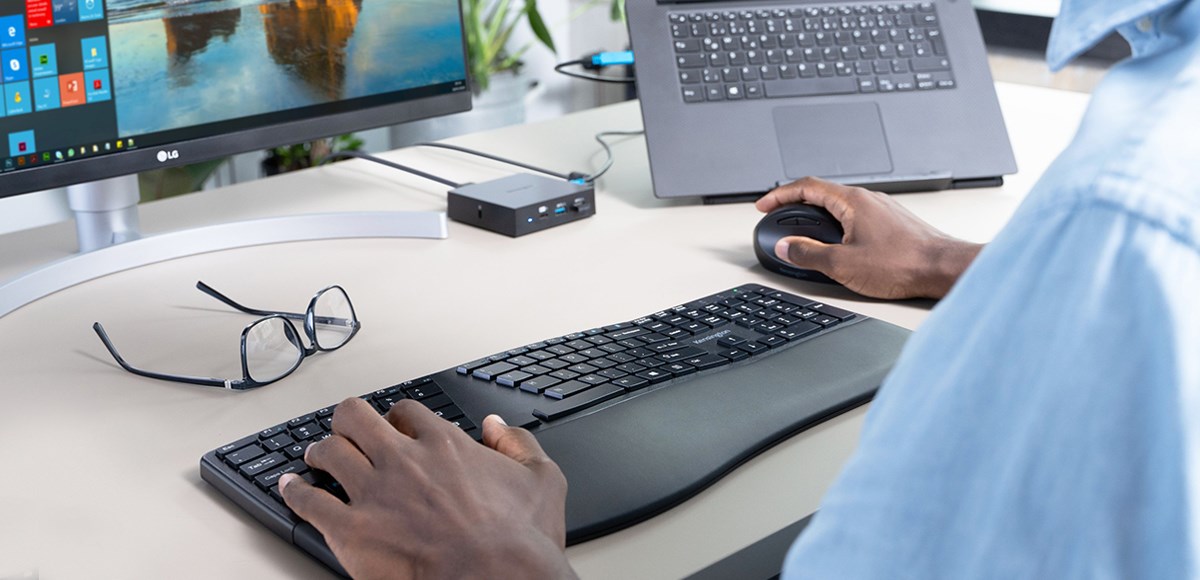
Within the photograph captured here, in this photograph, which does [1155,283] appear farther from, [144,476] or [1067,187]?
[144,476]

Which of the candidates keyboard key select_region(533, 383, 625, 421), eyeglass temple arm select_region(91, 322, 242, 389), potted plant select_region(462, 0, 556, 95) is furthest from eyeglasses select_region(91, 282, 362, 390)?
potted plant select_region(462, 0, 556, 95)

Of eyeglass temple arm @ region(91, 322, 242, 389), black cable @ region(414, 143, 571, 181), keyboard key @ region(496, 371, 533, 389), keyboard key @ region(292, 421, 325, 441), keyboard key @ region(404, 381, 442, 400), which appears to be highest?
black cable @ region(414, 143, 571, 181)

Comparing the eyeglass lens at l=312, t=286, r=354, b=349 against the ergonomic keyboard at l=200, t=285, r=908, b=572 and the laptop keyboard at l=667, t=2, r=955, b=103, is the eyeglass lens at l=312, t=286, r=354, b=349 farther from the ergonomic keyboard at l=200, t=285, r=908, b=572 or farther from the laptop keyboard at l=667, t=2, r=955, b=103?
the laptop keyboard at l=667, t=2, r=955, b=103

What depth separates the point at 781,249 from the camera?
1056mm

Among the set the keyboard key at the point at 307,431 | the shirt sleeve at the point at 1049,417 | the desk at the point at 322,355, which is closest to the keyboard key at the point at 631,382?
the desk at the point at 322,355

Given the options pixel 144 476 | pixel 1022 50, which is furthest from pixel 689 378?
pixel 1022 50

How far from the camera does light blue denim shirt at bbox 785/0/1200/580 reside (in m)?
0.33

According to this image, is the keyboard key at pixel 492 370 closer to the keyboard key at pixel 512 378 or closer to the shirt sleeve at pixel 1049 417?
the keyboard key at pixel 512 378

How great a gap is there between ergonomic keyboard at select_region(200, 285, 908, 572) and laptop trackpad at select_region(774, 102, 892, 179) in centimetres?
35

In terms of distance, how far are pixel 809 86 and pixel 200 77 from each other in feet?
2.22

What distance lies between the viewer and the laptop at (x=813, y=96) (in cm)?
128

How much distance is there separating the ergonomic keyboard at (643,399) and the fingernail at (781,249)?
0.28ft

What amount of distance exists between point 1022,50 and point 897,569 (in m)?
3.08

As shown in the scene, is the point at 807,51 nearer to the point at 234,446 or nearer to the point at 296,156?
the point at 234,446
